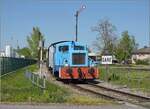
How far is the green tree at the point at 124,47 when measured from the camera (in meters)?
Result: 118

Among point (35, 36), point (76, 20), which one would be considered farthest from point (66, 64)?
point (35, 36)

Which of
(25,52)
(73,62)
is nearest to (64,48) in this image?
(73,62)

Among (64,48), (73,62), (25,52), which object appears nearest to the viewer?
(73,62)

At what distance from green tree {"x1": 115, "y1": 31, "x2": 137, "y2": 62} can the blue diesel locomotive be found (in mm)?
81915

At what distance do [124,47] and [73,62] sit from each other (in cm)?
9601

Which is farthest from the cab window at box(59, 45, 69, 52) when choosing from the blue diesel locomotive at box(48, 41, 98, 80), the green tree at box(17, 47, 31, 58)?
the green tree at box(17, 47, 31, 58)

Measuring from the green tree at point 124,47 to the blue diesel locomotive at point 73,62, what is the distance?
81.9 metres

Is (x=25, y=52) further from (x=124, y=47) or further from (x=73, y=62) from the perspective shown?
(x=73, y=62)

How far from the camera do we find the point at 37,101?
60.5 ft

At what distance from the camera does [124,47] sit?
426ft

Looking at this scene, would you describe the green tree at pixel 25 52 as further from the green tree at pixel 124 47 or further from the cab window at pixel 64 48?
the cab window at pixel 64 48

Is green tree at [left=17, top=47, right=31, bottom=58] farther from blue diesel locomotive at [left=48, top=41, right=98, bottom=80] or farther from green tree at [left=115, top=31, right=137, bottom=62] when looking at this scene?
blue diesel locomotive at [left=48, top=41, right=98, bottom=80]

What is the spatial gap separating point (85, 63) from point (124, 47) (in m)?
95.7

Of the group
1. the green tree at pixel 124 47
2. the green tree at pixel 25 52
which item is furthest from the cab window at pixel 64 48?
the green tree at pixel 25 52
